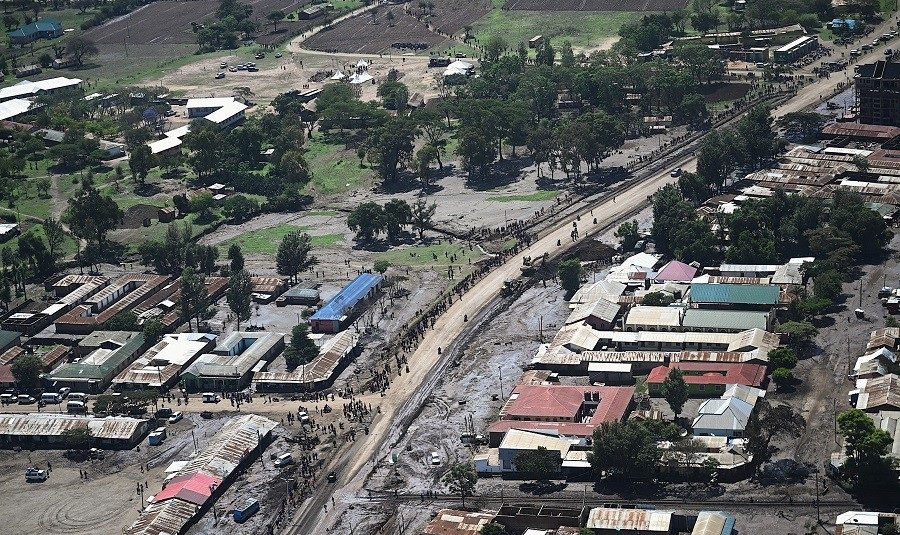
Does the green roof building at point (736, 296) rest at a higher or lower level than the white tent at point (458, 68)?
lower

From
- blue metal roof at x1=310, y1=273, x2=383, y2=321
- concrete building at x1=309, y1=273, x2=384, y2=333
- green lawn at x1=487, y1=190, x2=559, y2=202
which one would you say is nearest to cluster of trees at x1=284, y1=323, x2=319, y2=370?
concrete building at x1=309, y1=273, x2=384, y2=333

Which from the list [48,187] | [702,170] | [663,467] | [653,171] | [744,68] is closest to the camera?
[663,467]

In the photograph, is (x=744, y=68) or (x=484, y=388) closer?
(x=484, y=388)

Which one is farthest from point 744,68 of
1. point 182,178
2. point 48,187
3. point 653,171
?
point 48,187

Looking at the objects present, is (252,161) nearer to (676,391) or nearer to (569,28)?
(569,28)

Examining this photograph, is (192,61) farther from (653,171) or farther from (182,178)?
(653,171)

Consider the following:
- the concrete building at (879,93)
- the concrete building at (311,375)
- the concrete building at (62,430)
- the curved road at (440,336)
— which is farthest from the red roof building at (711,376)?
the concrete building at (879,93)

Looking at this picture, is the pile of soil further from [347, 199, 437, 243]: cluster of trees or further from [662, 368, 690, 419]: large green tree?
[662, 368, 690, 419]: large green tree

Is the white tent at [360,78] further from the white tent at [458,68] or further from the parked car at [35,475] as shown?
the parked car at [35,475]
